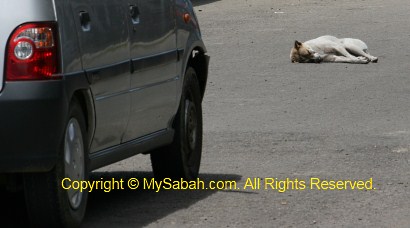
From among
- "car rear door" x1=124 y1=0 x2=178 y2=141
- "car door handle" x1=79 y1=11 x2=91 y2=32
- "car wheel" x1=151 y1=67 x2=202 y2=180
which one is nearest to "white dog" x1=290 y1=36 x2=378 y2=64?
"car wheel" x1=151 y1=67 x2=202 y2=180

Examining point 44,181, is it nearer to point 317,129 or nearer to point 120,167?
point 120,167

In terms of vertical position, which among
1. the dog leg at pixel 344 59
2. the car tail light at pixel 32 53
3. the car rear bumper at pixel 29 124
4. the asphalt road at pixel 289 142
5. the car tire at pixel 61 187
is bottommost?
the dog leg at pixel 344 59

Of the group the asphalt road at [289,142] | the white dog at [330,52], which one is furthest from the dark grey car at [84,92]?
the white dog at [330,52]

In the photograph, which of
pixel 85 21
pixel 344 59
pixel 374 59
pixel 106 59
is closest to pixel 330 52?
pixel 344 59

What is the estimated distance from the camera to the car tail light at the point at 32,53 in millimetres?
7332

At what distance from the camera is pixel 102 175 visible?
10633mm

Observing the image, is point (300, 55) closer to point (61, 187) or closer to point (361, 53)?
point (361, 53)

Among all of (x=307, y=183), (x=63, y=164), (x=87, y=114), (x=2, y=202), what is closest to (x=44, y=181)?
(x=63, y=164)

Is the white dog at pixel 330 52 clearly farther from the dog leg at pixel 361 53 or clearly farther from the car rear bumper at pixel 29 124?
the car rear bumper at pixel 29 124

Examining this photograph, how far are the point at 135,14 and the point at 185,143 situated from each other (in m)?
1.35

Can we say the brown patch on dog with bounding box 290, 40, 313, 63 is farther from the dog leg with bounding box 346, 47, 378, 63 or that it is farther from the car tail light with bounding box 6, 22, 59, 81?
the car tail light with bounding box 6, 22, 59, 81

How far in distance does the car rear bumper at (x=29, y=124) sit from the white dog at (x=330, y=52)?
14437 mm

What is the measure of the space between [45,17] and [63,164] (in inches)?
31.7

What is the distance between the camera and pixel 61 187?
758 cm
